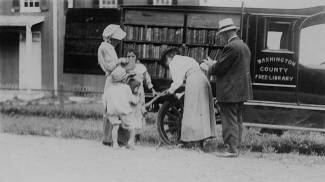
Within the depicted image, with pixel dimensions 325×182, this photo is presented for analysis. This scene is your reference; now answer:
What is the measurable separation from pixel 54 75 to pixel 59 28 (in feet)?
6.10

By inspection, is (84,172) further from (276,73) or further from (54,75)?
(54,75)

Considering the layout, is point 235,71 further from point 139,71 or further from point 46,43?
point 46,43

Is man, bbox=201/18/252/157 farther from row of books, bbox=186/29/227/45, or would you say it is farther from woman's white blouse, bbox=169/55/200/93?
row of books, bbox=186/29/227/45

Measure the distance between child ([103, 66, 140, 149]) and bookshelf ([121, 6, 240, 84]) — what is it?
60.5 inches

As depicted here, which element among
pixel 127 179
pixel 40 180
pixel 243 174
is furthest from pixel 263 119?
pixel 40 180

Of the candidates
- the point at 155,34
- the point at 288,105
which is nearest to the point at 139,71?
the point at 155,34

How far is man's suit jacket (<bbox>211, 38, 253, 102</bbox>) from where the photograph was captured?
7660mm

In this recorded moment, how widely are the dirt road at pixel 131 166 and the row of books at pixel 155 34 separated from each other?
7.67ft

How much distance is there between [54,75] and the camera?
19.8 meters

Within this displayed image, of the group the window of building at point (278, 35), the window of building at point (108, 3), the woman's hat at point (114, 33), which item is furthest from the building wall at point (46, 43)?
the window of building at point (278, 35)

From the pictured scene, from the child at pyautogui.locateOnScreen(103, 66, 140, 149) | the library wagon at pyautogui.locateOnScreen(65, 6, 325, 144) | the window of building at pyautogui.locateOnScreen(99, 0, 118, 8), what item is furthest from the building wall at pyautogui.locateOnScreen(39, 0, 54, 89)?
the child at pyautogui.locateOnScreen(103, 66, 140, 149)

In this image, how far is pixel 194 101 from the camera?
8141 millimetres

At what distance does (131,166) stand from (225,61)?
7.26 ft

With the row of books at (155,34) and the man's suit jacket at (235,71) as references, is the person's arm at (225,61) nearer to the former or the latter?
the man's suit jacket at (235,71)
